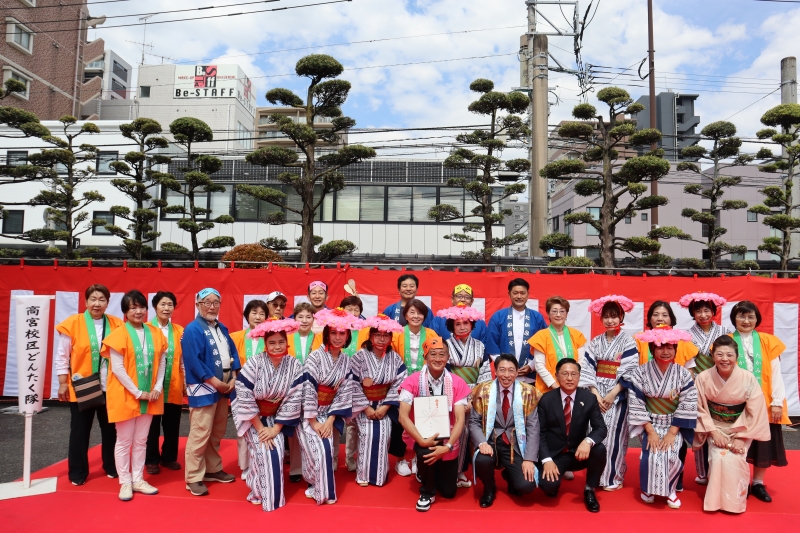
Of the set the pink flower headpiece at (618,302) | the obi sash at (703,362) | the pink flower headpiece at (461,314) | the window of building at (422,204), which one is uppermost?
the window of building at (422,204)

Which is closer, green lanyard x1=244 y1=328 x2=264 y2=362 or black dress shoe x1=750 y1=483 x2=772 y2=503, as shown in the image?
black dress shoe x1=750 y1=483 x2=772 y2=503

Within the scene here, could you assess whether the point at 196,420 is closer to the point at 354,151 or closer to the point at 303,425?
the point at 303,425

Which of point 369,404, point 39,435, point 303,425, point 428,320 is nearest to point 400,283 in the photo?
point 428,320

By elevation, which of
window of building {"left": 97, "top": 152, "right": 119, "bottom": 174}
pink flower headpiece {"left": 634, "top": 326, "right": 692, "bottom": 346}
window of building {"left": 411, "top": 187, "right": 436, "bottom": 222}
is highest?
window of building {"left": 97, "top": 152, "right": 119, "bottom": 174}

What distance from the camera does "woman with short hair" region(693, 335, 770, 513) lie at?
163 inches

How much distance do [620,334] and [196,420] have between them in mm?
3745

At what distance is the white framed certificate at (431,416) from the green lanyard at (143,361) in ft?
7.39

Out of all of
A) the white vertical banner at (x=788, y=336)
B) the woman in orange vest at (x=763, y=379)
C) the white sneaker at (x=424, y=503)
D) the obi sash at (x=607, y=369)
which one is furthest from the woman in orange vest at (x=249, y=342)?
the white vertical banner at (x=788, y=336)

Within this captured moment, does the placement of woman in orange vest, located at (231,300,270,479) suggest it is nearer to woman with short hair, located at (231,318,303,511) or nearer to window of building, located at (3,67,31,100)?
woman with short hair, located at (231,318,303,511)

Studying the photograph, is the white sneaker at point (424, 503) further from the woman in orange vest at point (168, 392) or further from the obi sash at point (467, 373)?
the woman in orange vest at point (168, 392)

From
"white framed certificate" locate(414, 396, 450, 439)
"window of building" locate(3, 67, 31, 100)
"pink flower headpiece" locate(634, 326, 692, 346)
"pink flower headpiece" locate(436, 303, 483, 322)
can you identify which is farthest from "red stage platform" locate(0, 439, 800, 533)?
"window of building" locate(3, 67, 31, 100)

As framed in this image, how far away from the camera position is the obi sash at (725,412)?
4.29 metres

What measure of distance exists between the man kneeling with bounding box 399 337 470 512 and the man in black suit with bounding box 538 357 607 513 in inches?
26.5

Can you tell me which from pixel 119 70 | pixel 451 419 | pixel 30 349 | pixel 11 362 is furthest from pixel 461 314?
pixel 119 70
